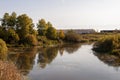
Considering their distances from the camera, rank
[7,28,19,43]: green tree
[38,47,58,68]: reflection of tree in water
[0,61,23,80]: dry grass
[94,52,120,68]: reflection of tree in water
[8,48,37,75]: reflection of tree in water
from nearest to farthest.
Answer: [0,61,23,80]: dry grass, [8,48,37,75]: reflection of tree in water, [94,52,120,68]: reflection of tree in water, [38,47,58,68]: reflection of tree in water, [7,28,19,43]: green tree

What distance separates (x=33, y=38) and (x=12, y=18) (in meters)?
6.50

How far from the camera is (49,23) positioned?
7106cm

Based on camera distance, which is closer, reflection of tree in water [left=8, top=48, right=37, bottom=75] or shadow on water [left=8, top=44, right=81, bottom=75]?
reflection of tree in water [left=8, top=48, right=37, bottom=75]

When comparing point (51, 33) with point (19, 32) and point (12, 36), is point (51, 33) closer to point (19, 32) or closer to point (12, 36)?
point (19, 32)

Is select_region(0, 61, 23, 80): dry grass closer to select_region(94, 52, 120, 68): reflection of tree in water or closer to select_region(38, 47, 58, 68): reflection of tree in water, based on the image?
select_region(38, 47, 58, 68): reflection of tree in water

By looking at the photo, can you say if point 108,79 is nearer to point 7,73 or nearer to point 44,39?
point 7,73

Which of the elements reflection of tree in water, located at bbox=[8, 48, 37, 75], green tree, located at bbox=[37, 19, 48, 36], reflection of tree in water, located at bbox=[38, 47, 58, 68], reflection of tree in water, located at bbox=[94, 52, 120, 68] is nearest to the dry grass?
reflection of tree in water, located at bbox=[8, 48, 37, 75]

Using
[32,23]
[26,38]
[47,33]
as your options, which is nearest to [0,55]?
[26,38]

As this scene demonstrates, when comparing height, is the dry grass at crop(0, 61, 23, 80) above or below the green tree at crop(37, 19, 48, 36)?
below

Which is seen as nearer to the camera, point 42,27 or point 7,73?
point 7,73

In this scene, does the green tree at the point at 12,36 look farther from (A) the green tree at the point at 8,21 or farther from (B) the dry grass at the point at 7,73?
(B) the dry grass at the point at 7,73

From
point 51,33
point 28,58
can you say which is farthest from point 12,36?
point 28,58

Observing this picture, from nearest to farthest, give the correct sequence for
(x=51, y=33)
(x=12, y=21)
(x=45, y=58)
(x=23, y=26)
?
1. (x=45, y=58)
2. (x=23, y=26)
3. (x=12, y=21)
4. (x=51, y=33)

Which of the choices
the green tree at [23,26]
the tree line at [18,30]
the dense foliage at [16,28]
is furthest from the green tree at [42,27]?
the green tree at [23,26]
